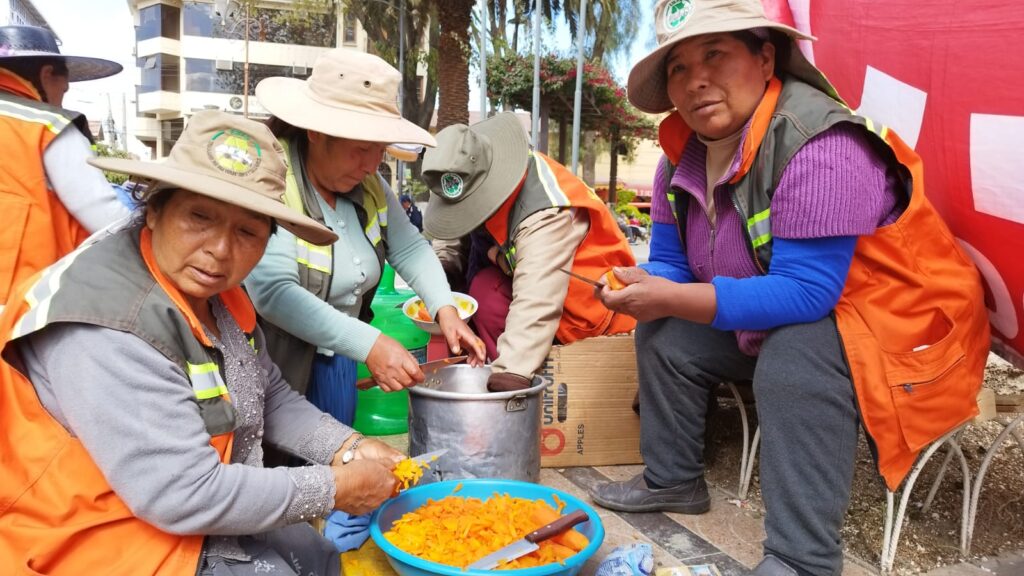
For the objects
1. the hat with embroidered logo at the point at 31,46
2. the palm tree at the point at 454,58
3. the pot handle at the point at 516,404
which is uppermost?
the palm tree at the point at 454,58

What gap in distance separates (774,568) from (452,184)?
195cm

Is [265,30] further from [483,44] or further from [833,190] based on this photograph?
[833,190]

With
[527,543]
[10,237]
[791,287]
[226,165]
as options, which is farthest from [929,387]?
[10,237]

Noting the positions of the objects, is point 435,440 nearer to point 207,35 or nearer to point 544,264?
point 544,264

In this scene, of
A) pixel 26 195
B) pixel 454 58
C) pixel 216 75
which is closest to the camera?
pixel 26 195

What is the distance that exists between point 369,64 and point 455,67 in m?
11.0

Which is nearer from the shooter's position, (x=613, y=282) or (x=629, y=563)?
(x=629, y=563)


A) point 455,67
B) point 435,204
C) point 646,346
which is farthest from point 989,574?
point 455,67

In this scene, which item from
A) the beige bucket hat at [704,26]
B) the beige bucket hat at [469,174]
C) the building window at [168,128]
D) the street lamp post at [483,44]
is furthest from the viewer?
the building window at [168,128]

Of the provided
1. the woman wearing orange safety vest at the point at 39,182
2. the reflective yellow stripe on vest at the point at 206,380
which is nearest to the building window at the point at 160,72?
the woman wearing orange safety vest at the point at 39,182

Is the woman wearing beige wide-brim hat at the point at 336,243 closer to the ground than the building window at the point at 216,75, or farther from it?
closer to the ground

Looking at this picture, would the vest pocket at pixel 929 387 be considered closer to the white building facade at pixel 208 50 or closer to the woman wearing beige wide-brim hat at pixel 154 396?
the woman wearing beige wide-brim hat at pixel 154 396

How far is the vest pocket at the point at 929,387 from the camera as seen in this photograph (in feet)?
6.93

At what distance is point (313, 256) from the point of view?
2.61 m
